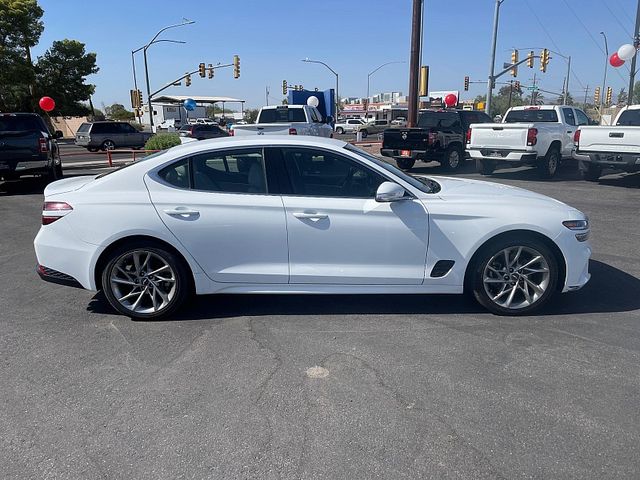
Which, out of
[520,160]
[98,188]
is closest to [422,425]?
[98,188]

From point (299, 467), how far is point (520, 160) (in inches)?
478

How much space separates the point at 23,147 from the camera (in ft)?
38.2

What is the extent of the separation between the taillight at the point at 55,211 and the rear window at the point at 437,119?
554 inches

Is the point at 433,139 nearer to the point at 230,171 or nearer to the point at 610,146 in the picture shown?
the point at 610,146

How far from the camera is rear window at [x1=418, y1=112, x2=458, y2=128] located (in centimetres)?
1656

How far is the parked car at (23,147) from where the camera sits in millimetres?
11539

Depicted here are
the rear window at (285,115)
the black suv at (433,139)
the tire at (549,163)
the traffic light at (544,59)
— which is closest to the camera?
the tire at (549,163)

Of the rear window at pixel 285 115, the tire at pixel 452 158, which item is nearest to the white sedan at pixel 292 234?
the tire at pixel 452 158

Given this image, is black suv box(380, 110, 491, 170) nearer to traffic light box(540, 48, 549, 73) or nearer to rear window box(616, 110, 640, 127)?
rear window box(616, 110, 640, 127)

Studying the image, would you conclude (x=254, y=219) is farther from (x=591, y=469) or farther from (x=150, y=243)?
(x=591, y=469)

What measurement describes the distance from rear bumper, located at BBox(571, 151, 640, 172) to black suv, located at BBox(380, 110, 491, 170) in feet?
14.3

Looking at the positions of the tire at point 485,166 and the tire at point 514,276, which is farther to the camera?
the tire at point 485,166

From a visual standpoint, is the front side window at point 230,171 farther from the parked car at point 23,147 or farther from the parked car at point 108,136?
the parked car at point 108,136

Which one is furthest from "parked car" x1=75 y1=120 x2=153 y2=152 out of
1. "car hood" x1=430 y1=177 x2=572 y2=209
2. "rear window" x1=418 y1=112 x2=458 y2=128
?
"car hood" x1=430 y1=177 x2=572 y2=209
